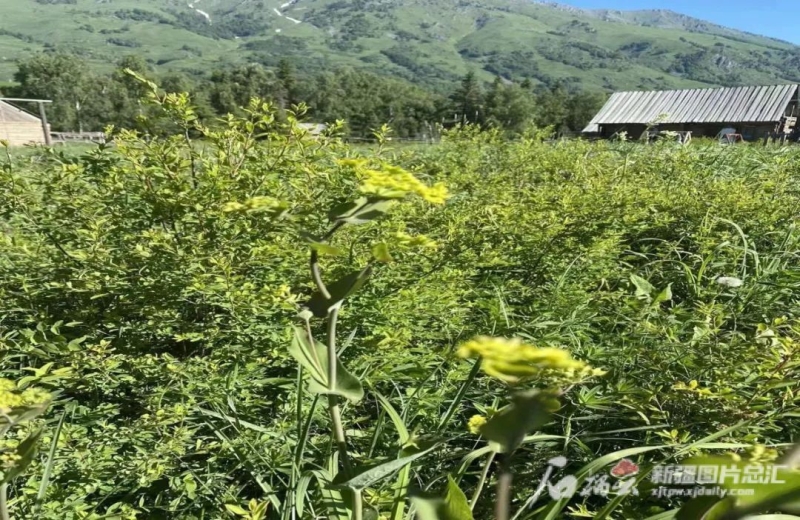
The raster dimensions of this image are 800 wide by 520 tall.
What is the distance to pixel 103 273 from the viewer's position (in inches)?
95.9

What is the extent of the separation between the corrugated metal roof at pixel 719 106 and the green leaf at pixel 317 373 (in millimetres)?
31226

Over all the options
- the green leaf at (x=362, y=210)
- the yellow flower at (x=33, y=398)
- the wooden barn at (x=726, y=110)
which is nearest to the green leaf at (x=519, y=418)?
the green leaf at (x=362, y=210)

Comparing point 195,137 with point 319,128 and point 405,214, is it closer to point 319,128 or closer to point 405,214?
point 319,128

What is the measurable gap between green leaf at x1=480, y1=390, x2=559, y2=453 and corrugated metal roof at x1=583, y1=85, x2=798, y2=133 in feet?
103

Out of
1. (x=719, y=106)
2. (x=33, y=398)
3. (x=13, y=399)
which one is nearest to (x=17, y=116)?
(x=719, y=106)

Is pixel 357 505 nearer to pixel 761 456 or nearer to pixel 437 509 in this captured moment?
pixel 437 509

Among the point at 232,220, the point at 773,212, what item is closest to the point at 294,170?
the point at 232,220

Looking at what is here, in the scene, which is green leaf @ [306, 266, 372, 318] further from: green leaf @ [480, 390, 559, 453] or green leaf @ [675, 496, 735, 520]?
green leaf @ [675, 496, 735, 520]

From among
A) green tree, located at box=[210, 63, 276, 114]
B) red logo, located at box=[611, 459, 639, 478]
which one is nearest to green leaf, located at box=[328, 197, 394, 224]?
red logo, located at box=[611, 459, 639, 478]

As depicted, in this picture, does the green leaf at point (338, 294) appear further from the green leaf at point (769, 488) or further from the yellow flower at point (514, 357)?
the green leaf at point (769, 488)

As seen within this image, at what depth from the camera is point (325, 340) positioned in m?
2.38

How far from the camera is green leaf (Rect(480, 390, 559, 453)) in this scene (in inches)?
27.7

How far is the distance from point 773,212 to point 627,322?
1777 millimetres

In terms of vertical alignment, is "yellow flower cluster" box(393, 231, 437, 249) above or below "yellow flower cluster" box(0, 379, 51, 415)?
above
